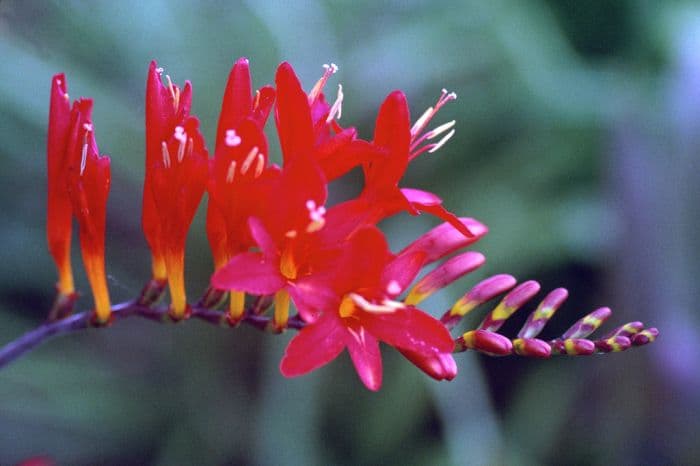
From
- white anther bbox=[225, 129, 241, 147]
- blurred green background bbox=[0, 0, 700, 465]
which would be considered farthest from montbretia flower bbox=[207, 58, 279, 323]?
blurred green background bbox=[0, 0, 700, 465]

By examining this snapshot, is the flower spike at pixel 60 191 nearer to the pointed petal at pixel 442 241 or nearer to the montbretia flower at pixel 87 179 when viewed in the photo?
the montbretia flower at pixel 87 179

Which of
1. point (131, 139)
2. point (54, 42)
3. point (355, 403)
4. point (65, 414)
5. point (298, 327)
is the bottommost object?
point (65, 414)

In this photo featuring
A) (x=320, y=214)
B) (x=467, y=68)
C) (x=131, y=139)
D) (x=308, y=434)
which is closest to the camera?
(x=320, y=214)

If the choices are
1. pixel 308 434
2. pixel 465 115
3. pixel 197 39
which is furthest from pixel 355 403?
pixel 197 39

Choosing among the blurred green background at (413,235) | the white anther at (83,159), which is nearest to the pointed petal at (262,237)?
the white anther at (83,159)

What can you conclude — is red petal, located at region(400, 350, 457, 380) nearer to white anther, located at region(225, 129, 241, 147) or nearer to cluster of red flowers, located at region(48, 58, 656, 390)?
cluster of red flowers, located at region(48, 58, 656, 390)

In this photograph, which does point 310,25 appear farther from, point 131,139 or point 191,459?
point 191,459
